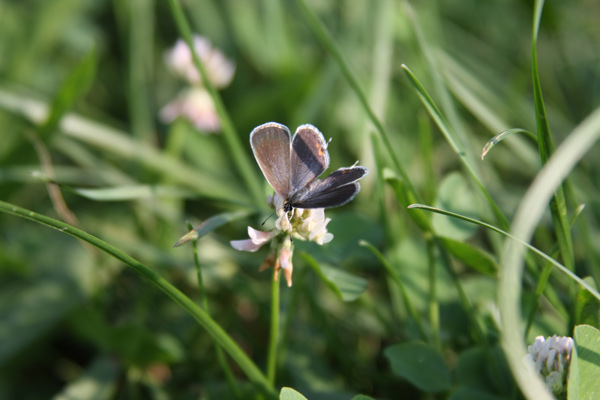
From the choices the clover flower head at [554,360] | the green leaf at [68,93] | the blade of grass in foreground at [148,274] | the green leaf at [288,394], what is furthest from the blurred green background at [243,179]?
the green leaf at [288,394]

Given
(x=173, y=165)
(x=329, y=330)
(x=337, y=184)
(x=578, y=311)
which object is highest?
(x=173, y=165)

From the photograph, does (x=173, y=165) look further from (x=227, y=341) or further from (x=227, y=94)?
(x=227, y=341)

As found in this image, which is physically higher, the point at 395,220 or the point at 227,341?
the point at 395,220

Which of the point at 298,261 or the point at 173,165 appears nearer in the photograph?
the point at 298,261

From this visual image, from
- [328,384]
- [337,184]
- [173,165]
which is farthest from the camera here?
[173,165]

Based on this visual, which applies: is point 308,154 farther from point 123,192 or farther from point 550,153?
point 123,192

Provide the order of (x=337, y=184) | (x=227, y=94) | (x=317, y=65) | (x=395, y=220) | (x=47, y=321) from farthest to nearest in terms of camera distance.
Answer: (x=227, y=94) → (x=317, y=65) → (x=395, y=220) → (x=47, y=321) → (x=337, y=184)

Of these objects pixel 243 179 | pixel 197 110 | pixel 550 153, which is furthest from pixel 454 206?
pixel 197 110

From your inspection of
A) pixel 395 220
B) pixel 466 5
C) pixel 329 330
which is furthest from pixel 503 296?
pixel 466 5
